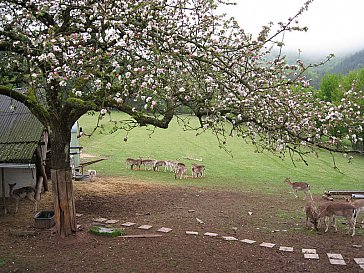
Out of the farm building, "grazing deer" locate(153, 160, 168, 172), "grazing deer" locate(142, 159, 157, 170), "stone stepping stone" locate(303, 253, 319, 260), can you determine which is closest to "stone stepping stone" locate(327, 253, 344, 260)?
"stone stepping stone" locate(303, 253, 319, 260)

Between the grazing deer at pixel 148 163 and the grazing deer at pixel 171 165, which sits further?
the grazing deer at pixel 148 163

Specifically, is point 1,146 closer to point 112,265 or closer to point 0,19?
point 0,19

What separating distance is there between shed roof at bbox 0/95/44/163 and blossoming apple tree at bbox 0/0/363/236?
309 centimetres

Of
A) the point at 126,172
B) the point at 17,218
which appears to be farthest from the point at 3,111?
the point at 126,172

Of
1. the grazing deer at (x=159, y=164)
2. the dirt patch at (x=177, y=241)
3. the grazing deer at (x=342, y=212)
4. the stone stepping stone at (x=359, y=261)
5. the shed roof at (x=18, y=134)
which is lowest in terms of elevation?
the dirt patch at (x=177, y=241)

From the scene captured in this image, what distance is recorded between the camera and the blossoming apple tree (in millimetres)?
6672

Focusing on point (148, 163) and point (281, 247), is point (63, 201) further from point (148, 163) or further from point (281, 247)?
point (148, 163)

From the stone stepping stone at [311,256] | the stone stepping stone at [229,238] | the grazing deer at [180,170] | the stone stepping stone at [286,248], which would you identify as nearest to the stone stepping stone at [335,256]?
the stone stepping stone at [311,256]

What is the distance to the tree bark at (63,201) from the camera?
8695 millimetres

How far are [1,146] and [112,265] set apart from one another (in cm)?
662

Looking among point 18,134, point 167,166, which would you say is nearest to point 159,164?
point 167,166

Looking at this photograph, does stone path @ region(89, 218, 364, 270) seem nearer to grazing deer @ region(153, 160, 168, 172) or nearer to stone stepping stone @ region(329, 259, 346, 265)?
stone stepping stone @ region(329, 259, 346, 265)

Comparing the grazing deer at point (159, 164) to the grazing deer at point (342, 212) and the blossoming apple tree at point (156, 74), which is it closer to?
the grazing deer at point (342, 212)

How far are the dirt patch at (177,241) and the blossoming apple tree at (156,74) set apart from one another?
3.59 ft
